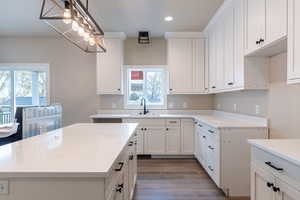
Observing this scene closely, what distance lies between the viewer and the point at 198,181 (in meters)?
3.44

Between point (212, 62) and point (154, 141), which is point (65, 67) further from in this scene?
point (212, 62)

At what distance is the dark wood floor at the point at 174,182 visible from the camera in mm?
2947

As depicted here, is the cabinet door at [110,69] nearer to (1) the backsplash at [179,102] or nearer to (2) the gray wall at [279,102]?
→ (1) the backsplash at [179,102]

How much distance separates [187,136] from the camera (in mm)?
4688

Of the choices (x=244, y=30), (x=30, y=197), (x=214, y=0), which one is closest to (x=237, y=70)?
(x=244, y=30)

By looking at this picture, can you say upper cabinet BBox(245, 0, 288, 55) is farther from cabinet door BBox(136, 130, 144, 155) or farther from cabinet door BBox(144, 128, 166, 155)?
cabinet door BBox(136, 130, 144, 155)

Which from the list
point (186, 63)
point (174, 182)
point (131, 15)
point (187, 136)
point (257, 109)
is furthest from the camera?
point (186, 63)

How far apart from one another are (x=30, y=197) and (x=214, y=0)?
332 centimetres

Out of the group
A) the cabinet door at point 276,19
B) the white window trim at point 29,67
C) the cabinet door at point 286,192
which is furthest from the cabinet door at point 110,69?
the cabinet door at point 286,192

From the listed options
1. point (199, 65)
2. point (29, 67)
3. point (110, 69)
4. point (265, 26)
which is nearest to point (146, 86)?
point (110, 69)

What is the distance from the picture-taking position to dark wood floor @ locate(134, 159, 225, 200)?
9.67ft

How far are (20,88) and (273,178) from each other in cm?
570

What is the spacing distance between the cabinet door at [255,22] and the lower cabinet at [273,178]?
1.24m

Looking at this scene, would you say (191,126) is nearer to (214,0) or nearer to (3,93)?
(214,0)
